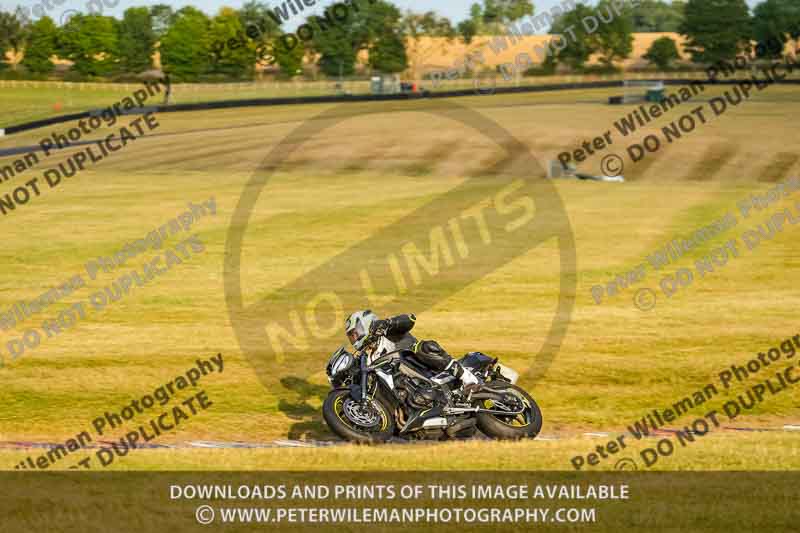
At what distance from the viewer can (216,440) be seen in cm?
1675

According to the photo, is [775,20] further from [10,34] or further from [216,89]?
[10,34]

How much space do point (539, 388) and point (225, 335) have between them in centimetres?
812

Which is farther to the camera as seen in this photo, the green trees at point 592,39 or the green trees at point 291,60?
the green trees at point 592,39

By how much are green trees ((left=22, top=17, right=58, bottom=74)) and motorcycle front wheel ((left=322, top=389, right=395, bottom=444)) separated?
502 feet

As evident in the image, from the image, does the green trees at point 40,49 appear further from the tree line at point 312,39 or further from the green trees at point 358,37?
the green trees at point 358,37

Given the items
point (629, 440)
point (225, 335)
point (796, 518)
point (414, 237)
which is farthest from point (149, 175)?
point (796, 518)

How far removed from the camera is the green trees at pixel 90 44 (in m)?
155

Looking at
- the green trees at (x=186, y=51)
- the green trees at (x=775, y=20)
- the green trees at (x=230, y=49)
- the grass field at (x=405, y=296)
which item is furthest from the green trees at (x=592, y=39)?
the grass field at (x=405, y=296)

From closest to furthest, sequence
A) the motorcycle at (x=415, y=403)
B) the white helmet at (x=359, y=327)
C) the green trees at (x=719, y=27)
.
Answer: the motorcycle at (x=415, y=403) → the white helmet at (x=359, y=327) → the green trees at (x=719, y=27)

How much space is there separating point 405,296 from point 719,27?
14866cm

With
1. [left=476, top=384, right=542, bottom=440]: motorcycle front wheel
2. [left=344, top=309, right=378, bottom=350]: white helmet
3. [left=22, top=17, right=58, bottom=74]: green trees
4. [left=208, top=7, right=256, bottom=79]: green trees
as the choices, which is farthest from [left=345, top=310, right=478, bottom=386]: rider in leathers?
[left=22, top=17, right=58, bottom=74]: green trees

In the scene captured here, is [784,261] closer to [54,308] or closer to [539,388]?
[539,388]

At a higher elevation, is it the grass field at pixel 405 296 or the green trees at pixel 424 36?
the green trees at pixel 424 36

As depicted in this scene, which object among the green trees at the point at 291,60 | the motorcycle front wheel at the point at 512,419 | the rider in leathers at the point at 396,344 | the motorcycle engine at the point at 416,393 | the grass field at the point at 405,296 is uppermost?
the green trees at the point at 291,60
